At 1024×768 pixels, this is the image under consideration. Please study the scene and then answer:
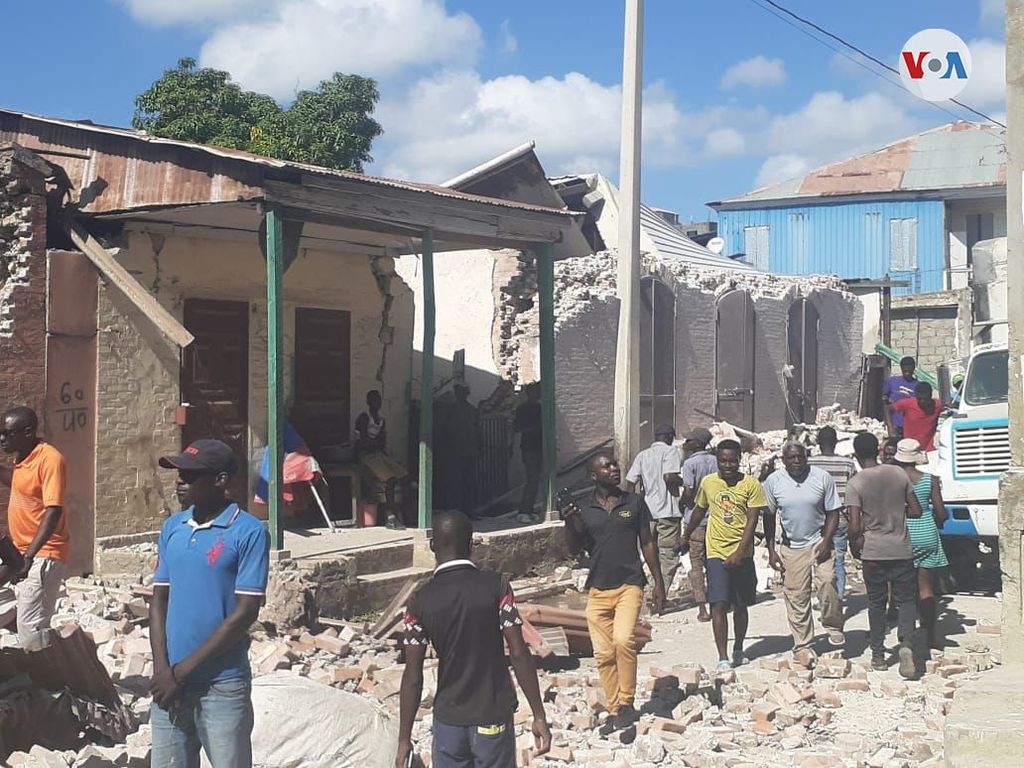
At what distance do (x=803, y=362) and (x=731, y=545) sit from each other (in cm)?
1553

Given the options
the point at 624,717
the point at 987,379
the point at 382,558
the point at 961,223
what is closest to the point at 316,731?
the point at 624,717

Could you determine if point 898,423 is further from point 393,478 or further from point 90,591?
point 90,591

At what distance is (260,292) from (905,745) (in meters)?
8.19

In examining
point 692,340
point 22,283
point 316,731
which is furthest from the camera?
point 692,340

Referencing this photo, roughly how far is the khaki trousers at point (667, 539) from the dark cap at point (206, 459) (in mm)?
7426

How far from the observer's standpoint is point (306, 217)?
418 inches

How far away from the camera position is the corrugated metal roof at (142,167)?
10258 mm

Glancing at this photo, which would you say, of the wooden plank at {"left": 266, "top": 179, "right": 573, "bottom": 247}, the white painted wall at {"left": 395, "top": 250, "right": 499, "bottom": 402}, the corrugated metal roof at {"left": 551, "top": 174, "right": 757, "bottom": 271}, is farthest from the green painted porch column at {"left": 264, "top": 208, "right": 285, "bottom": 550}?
the corrugated metal roof at {"left": 551, "top": 174, "right": 757, "bottom": 271}

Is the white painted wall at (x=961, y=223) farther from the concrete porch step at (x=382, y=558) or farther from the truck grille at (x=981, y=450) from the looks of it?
the concrete porch step at (x=382, y=558)

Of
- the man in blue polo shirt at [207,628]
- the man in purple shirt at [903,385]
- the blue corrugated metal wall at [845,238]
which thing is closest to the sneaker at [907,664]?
the man in blue polo shirt at [207,628]

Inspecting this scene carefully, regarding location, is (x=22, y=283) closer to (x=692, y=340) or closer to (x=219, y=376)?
(x=219, y=376)

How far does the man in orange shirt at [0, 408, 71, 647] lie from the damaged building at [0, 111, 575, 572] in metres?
3.61

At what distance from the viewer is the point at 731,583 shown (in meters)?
9.02

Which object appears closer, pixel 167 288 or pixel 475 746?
pixel 475 746
